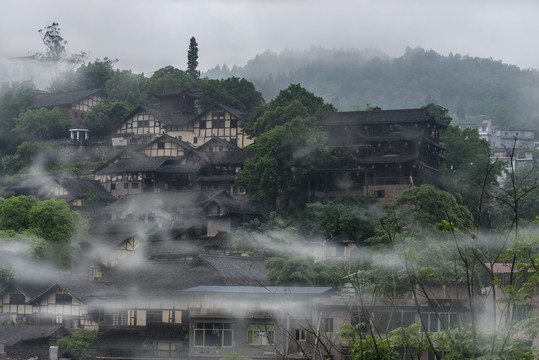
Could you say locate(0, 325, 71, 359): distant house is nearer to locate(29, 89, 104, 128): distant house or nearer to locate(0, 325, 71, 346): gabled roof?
locate(0, 325, 71, 346): gabled roof

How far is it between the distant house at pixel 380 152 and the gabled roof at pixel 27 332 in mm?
17952

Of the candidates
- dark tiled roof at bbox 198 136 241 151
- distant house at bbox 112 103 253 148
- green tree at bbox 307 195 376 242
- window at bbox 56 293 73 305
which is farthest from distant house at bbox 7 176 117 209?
green tree at bbox 307 195 376 242

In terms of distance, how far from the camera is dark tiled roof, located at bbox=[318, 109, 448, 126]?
57.1 metres

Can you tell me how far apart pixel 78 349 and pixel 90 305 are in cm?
385

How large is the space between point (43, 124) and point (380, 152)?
31.4 m

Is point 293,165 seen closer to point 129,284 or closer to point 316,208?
point 316,208

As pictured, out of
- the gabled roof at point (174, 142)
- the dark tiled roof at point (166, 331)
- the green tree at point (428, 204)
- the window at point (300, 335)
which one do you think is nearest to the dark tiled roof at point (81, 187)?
the gabled roof at point (174, 142)

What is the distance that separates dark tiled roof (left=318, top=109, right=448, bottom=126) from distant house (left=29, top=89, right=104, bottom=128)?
86.7 feet

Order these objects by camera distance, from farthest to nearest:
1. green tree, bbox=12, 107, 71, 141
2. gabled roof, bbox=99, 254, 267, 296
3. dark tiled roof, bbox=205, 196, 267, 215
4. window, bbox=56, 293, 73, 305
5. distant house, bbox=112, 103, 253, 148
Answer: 1. green tree, bbox=12, 107, 71, 141
2. distant house, bbox=112, 103, 253, 148
3. dark tiled roof, bbox=205, 196, 267, 215
4. window, bbox=56, 293, 73, 305
5. gabled roof, bbox=99, 254, 267, 296

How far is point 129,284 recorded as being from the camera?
47.6 meters

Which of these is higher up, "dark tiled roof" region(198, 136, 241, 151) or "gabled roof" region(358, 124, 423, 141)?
"gabled roof" region(358, 124, 423, 141)

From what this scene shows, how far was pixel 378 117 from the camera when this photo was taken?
57562mm

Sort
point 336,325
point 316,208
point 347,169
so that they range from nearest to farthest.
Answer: point 336,325, point 316,208, point 347,169

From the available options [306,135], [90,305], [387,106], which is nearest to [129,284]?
[90,305]
